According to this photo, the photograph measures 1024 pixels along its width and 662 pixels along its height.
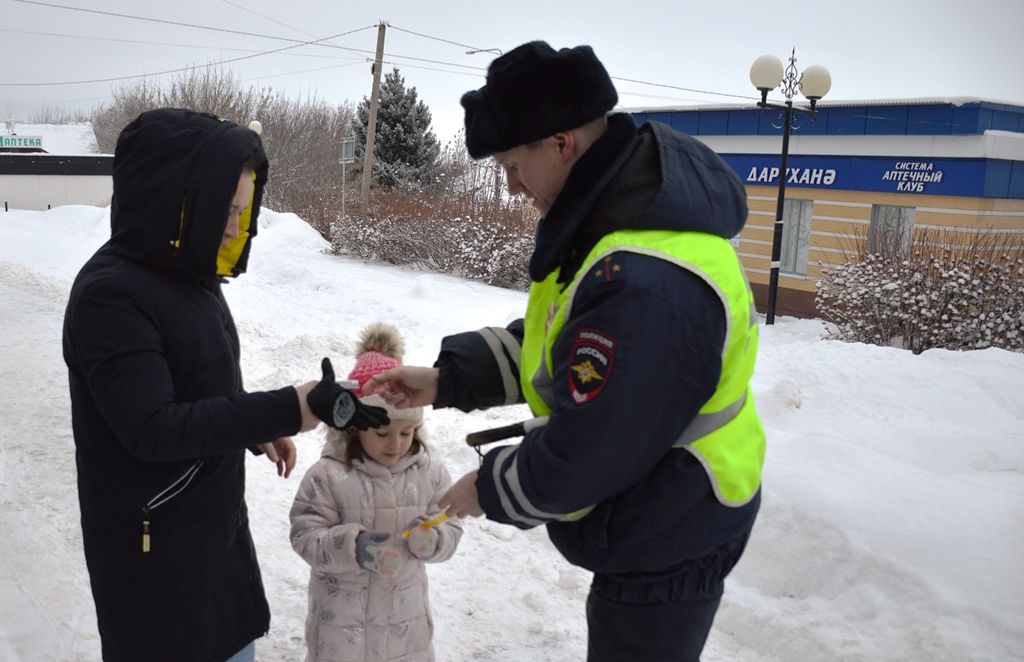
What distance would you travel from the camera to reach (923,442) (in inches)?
248

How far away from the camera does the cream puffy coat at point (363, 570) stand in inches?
124

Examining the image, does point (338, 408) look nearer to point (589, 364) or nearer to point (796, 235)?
point (589, 364)

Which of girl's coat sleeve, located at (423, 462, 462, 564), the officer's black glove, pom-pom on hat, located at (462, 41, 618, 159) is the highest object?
pom-pom on hat, located at (462, 41, 618, 159)

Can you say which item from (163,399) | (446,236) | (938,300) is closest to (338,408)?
(163,399)

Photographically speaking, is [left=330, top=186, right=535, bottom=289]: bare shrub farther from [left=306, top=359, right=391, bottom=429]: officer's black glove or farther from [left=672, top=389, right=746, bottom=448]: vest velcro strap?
[left=672, top=389, right=746, bottom=448]: vest velcro strap

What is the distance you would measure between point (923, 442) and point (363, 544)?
15.1ft

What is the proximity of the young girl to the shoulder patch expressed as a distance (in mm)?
1311

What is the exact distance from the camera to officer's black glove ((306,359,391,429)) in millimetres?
2352

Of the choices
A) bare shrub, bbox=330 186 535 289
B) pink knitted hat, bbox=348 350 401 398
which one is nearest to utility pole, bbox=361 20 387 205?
bare shrub, bbox=330 186 535 289

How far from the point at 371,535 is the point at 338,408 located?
83cm

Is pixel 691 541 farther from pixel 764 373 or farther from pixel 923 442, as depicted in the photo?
pixel 764 373

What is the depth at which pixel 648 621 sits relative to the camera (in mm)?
2148

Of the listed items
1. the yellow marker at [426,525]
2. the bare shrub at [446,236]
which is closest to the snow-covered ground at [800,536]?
the yellow marker at [426,525]

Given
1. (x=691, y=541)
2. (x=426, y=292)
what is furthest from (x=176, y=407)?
(x=426, y=292)
